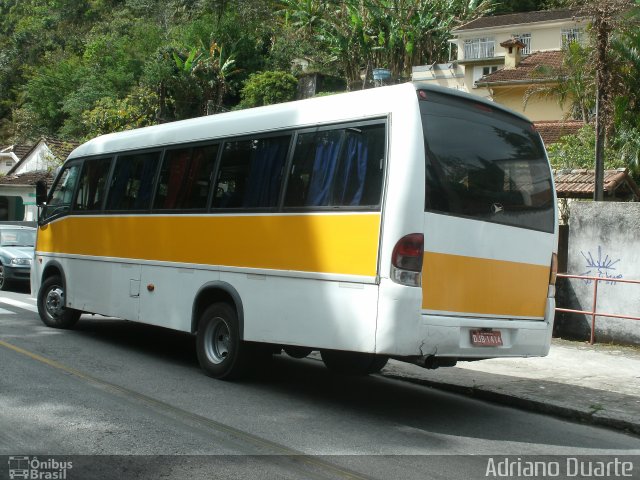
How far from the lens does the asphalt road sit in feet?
17.8

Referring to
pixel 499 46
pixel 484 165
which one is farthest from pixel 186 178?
pixel 499 46

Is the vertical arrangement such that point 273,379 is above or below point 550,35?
below

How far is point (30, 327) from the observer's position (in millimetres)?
11656

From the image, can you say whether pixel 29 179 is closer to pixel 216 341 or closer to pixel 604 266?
pixel 604 266

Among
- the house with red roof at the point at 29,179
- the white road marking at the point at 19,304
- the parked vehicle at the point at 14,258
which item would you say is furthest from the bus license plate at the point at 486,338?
the house with red roof at the point at 29,179

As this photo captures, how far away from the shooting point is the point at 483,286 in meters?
6.90

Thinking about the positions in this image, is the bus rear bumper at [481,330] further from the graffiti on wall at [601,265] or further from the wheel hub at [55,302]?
the wheel hub at [55,302]

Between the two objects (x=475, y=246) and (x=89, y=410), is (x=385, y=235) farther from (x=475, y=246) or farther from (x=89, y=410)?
(x=89, y=410)

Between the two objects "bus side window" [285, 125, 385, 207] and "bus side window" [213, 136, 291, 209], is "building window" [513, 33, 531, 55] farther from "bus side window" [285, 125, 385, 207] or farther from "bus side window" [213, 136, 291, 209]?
"bus side window" [285, 125, 385, 207]

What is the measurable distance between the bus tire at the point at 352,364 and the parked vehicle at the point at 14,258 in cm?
1109

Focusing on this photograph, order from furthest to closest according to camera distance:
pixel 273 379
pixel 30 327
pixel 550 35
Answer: pixel 550 35 → pixel 30 327 → pixel 273 379

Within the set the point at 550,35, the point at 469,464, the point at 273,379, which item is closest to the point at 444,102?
the point at 469,464

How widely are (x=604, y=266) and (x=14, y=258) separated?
539 inches

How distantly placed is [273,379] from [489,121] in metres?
3.74
